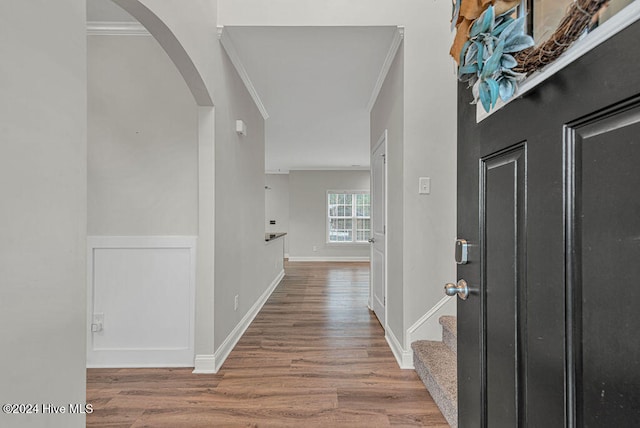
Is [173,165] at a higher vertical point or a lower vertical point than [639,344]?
higher

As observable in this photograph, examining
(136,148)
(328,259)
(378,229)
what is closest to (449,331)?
(378,229)

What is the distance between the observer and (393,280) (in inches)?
104

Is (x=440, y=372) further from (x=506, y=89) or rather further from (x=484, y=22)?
(x=484, y=22)

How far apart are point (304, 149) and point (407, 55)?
4130 millimetres

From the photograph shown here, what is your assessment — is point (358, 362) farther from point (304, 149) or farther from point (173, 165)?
point (304, 149)

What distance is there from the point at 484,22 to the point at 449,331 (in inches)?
76.3

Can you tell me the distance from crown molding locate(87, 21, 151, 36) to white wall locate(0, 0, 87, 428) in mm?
1611

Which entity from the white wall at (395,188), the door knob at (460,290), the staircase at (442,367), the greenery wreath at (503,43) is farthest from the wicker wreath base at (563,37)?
the white wall at (395,188)

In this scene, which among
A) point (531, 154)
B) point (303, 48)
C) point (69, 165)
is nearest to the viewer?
point (531, 154)

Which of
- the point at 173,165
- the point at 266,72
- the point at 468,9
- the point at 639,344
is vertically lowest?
the point at 639,344

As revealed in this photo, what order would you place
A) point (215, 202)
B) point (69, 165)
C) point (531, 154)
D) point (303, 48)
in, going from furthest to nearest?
1. point (303, 48)
2. point (215, 202)
3. point (69, 165)
4. point (531, 154)

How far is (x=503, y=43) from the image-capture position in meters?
0.66

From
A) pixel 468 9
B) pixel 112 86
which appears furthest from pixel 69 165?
pixel 112 86

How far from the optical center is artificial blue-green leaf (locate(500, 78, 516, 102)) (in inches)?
27.1
